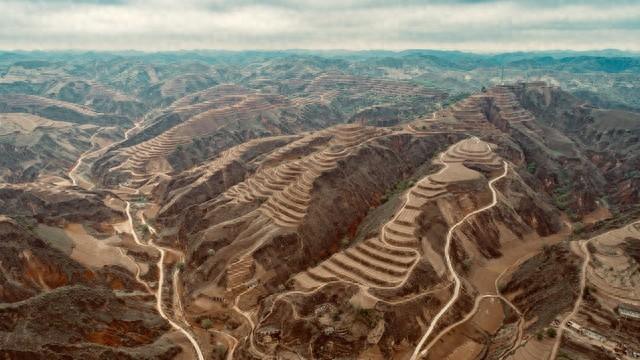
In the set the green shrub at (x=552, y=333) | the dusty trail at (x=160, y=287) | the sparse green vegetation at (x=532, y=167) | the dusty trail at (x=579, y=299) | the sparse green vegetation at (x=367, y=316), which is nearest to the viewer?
the dusty trail at (x=579, y=299)

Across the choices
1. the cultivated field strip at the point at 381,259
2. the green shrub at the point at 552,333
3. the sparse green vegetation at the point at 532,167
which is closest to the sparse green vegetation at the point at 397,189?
the cultivated field strip at the point at 381,259

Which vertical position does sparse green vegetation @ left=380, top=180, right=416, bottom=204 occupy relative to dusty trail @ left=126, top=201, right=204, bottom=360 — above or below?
above

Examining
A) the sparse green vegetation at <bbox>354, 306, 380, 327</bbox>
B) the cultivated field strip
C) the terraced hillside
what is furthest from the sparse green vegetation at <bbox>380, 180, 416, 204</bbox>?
the sparse green vegetation at <bbox>354, 306, 380, 327</bbox>

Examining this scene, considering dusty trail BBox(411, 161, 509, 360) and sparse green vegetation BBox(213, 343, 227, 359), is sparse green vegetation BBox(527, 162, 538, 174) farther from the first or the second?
sparse green vegetation BBox(213, 343, 227, 359)

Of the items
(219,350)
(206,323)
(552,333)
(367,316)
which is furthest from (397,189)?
(219,350)

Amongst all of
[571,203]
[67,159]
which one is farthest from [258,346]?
[67,159]

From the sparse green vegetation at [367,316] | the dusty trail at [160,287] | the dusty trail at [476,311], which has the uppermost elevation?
the sparse green vegetation at [367,316]

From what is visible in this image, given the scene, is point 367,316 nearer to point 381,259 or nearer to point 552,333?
point 381,259

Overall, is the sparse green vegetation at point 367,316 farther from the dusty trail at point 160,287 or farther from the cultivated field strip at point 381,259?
the dusty trail at point 160,287

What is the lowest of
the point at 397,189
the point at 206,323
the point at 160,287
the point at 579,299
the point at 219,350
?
the point at 160,287

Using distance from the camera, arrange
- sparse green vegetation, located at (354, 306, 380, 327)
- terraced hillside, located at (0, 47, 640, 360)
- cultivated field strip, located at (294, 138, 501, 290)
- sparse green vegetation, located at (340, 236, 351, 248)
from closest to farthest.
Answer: terraced hillside, located at (0, 47, 640, 360)
sparse green vegetation, located at (354, 306, 380, 327)
cultivated field strip, located at (294, 138, 501, 290)
sparse green vegetation, located at (340, 236, 351, 248)

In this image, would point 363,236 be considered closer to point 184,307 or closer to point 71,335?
point 184,307
